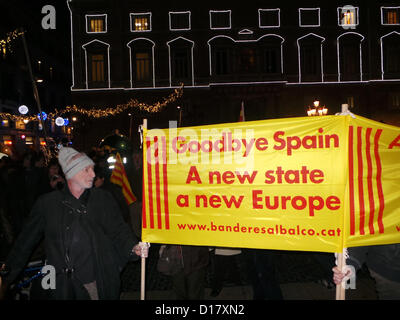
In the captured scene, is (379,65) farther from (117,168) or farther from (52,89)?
(52,89)

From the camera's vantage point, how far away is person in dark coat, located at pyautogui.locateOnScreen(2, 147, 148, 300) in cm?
329

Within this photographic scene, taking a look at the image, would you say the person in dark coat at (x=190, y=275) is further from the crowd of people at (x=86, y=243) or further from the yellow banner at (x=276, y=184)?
the yellow banner at (x=276, y=184)

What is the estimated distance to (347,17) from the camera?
3400 centimetres

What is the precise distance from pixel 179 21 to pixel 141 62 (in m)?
5.03

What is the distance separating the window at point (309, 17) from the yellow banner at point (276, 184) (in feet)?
110

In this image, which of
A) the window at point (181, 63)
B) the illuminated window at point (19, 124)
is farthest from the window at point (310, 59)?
the illuminated window at point (19, 124)

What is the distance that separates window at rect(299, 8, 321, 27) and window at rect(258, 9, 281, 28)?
2.12m

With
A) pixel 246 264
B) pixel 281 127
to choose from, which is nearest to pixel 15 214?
pixel 246 264

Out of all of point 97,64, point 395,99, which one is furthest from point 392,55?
point 97,64

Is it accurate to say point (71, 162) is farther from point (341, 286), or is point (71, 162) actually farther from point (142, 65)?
point (142, 65)

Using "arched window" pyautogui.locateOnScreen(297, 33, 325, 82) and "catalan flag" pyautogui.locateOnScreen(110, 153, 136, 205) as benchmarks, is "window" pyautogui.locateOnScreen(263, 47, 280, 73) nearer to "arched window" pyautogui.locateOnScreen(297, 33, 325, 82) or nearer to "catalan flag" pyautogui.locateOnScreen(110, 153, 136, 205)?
"arched window" pyautogui.locateOnScreen(297, 33, 325, 82)

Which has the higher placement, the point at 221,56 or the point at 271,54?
the point at 271,54

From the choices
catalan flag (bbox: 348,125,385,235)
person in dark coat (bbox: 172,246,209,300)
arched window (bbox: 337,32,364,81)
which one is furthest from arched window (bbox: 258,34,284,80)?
catalan flag (bbox: 348,125,385,235)

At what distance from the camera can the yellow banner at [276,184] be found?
3.53 metres
